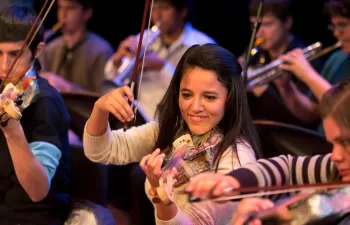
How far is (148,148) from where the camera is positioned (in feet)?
6.49

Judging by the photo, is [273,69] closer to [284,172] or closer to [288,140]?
[288,140]

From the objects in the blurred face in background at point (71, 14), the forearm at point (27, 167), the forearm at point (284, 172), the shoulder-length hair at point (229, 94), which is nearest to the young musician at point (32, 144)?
the forearm at point (27, 167)

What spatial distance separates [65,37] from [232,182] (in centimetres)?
256

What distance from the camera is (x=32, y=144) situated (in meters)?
1.98

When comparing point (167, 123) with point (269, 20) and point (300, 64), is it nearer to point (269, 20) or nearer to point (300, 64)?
point (300, 64)

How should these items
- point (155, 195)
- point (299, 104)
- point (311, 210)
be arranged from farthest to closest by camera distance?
point (299, 104) → point (155, 195) → point (311, 210)

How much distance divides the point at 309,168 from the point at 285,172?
0.19 ft

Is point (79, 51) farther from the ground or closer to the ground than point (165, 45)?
closer to the ground

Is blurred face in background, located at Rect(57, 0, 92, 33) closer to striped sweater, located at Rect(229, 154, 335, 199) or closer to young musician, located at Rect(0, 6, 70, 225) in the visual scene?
young musician, located at Rect(0, 6, 70, 225)

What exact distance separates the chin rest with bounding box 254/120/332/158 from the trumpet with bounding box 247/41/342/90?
477 mm

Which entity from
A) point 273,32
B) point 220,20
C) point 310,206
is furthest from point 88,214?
point 220,20

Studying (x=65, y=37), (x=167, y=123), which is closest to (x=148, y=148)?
(x=167, y=123)

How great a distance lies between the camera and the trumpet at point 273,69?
2.79 metres

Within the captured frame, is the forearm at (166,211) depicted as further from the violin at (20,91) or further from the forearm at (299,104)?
the forearm at (299,104)
